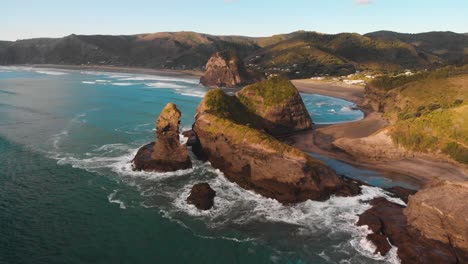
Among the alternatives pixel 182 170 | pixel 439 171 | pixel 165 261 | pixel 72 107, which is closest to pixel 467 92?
pixel 439 171

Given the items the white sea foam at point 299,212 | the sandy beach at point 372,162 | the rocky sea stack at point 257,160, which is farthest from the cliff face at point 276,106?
the white sea foam at point 299,212

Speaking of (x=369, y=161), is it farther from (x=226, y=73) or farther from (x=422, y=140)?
(x=226, y=73)

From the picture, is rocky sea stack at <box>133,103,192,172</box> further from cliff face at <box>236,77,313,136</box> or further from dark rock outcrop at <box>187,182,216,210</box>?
cliff face at <box>236,77,313,136</box>

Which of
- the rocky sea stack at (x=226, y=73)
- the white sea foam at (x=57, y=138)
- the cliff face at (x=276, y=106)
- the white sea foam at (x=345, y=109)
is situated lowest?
the white sea foam at (x=57, y=138)

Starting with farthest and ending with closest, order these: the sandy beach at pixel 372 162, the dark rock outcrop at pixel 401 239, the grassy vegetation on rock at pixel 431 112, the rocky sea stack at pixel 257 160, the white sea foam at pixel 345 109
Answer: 1. the white sea foam at pixel 345 109
2. the grassy vegetation on rock at pixel 431 112
3. the sandy beach at pixel 372 162
4. the rocky sea stack at pixel 257 160
5. the dark rock outcrop at pixel 401 239

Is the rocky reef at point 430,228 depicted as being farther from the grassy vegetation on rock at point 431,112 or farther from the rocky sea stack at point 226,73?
the rocky sea stack at point 226,73

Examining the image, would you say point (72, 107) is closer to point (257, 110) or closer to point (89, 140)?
point (89, 140)

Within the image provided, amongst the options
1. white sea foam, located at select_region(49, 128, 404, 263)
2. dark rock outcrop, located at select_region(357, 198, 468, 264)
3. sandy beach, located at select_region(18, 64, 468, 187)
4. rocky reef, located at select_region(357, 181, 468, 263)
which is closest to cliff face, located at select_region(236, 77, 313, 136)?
sandy beach, located at select_region(18, 64, 468, 187)
